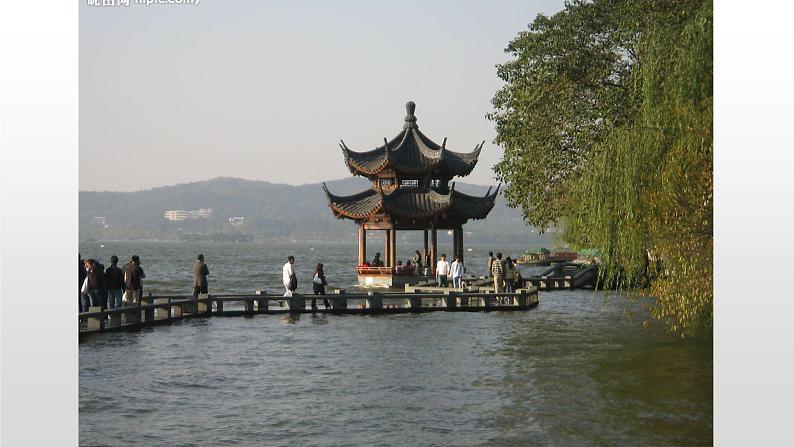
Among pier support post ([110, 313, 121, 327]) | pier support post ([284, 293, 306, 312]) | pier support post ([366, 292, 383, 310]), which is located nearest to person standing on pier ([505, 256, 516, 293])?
pier support post ([366, 292, 383, 310])

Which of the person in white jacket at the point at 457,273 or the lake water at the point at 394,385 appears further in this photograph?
the person in white jacket at the point at 457,273

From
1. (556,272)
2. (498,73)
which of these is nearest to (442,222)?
(556,272)

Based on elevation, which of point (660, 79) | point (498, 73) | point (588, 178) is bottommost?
point (588, 178)

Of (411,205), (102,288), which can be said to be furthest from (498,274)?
(411,205)

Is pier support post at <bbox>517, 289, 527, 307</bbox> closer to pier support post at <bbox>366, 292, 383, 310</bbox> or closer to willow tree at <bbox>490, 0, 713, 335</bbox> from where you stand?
willow tree at <bbox>490, 0, 713, 335</bbox>

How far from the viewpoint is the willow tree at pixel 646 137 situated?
1291cm

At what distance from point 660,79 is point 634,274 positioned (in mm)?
3926

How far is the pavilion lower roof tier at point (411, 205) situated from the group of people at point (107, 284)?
56.2ft

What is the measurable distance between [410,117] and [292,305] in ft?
57.8

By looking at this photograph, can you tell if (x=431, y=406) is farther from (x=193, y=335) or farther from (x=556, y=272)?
(x=556, y=272)

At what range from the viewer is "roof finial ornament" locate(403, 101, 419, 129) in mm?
40131

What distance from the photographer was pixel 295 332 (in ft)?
67.2

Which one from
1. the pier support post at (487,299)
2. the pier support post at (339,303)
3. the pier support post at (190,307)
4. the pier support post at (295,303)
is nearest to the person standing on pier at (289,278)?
the pier support post at (295,303)

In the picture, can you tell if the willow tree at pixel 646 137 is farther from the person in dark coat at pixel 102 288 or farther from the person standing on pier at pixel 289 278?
the person in dark coat at pixel 102 288
